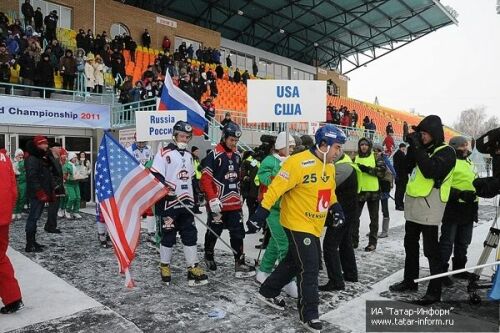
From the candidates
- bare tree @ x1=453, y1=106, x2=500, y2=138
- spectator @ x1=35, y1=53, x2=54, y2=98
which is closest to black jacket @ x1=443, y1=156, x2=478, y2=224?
spectator @ x1=35, y1=53, x2=54, y2=98

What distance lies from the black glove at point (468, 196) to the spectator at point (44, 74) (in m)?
11.5

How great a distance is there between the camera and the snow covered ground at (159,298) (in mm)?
3811

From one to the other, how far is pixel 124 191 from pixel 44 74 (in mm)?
9410

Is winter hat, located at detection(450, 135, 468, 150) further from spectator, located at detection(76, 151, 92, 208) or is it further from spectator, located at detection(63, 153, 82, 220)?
spectator, located at detection(76, 151, 92, 208)

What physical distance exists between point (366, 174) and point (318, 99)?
1931 millimetres

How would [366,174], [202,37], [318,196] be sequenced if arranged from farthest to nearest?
1. [202,37]
2. [366,174]
3. [318,196]

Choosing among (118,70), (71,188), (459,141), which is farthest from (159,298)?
(118,70)

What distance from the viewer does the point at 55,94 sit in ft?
41.9

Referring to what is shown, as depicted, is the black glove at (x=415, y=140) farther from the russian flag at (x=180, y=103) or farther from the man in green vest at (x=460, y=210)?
the russian flag at (x=180, y=103)

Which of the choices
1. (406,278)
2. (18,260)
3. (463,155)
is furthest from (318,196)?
(18,260)

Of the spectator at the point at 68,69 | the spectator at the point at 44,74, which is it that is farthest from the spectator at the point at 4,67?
the spectator at the point at 68,69

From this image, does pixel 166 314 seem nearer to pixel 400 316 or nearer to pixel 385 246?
pixel 400 316

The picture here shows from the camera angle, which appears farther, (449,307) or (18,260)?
(18,260)

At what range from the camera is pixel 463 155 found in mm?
5258
